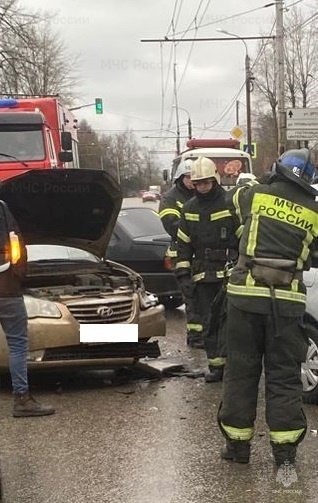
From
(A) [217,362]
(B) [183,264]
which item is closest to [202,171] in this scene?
(B) [183,264]

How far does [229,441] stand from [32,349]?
1.98 metres

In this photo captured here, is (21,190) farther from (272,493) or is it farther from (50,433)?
(272,493)

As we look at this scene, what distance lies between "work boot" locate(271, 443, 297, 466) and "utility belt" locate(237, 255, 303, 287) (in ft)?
2.96

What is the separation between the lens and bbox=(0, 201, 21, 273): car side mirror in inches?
187

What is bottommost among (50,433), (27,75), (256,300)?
(50,433)

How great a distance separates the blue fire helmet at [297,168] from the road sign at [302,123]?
471 inches

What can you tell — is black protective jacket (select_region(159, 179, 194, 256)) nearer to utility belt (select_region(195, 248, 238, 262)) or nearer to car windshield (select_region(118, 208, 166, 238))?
utility belt (select_region(195, 248, 238, 262))

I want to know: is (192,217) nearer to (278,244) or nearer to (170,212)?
(170,212)

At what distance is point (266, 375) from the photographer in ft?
13.3

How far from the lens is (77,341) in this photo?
555 cm

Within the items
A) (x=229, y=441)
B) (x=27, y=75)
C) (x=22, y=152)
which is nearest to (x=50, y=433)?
(x=229, y=441)

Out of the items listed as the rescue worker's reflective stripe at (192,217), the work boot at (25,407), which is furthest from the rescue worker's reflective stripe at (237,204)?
the work boot at (25,407)

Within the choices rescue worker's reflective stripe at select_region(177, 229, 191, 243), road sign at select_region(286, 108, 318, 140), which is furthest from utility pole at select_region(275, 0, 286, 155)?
rescue worker's reflective stripe at select_region(177, 229, 191, 243)

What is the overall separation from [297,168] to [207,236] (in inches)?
83.9
